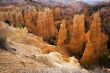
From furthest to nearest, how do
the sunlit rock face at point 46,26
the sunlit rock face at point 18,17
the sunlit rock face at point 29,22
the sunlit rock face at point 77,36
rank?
the sunlit rock face at point 18,17
the sunlit rock face at point 29,22
the sunlit rock face at point 46,26
the sunlit rock face at point 77,36

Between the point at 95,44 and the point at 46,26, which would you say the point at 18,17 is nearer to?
the point at 46,26

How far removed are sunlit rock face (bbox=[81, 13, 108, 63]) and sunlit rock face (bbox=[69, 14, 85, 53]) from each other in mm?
2193

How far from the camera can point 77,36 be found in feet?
131

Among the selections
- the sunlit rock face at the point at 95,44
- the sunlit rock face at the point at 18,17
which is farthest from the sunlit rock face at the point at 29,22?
the sunlit rock face at the point at 95,44

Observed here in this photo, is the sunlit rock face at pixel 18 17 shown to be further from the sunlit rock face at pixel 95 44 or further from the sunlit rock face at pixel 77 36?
the sunlit rock face at pixel 95 44

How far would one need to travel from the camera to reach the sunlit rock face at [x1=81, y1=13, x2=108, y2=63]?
35.8m

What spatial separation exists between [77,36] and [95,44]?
341 cm

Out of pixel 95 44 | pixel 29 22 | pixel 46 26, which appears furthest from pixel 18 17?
pixel 95 44

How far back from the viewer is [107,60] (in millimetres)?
36594

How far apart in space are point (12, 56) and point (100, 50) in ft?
77.4

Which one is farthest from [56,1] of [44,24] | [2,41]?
[2,41]

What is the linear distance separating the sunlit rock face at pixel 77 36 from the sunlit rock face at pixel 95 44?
7.20 ft

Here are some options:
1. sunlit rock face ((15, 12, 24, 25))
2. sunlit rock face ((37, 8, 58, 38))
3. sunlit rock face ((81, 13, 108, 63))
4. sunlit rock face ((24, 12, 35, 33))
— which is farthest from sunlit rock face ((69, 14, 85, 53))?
sunlit rock face ((15, 12, 24, 25))

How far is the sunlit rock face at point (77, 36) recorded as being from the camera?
39281mm
